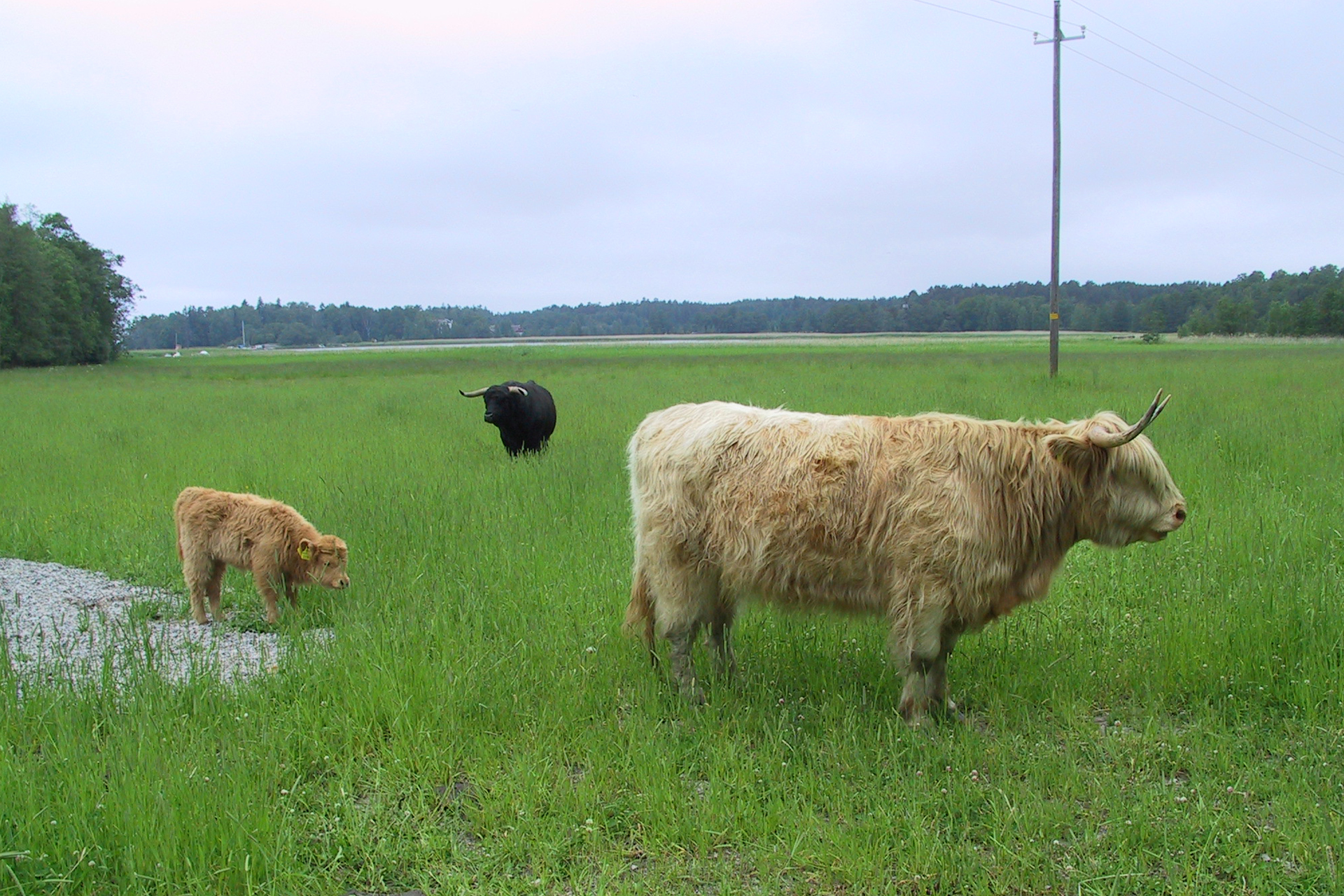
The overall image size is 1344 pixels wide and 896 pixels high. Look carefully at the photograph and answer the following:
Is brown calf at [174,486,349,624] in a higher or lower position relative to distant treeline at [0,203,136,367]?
lower

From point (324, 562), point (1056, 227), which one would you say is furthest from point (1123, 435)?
point (1056, 227)

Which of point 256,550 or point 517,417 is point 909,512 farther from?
point 517,417

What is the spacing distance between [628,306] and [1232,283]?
4088 inches

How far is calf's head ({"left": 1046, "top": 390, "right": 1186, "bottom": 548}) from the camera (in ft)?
14.9

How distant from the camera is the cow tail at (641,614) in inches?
207

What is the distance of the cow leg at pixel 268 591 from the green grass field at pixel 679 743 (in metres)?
0.30

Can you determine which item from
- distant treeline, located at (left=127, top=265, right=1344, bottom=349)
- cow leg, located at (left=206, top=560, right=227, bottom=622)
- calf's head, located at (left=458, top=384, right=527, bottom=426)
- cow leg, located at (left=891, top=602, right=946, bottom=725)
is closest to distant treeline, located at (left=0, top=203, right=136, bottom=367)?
distant treeline, located at (left=127, top=265, right=1344, bottom=349)

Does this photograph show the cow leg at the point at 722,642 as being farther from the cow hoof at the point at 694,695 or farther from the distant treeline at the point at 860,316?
the distant treeline at the point at 860,316

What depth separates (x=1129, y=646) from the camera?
17.5ft

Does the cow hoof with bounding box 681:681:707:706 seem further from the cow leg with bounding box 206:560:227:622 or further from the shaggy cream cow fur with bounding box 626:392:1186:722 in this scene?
the cow leg with bounding box 206:560:227:622

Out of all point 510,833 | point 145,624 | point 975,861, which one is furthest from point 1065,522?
point 145,624

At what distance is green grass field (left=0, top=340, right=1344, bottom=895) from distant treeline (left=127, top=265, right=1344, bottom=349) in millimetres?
85671

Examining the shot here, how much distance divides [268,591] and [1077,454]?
553 centimetres

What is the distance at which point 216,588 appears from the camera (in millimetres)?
6695
